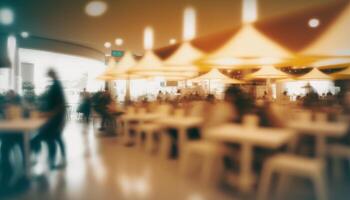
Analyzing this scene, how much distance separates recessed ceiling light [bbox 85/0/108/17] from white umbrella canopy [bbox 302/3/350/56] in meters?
4.88

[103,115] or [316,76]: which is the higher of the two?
[316,76]

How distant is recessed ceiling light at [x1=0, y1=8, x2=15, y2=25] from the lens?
7.19 m

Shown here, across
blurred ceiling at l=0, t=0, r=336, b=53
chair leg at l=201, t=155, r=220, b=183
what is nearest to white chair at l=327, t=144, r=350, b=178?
chair leg at l=201, t=155, r=220, b=183

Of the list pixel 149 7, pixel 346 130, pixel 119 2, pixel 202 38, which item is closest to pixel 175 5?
pixel 149 7

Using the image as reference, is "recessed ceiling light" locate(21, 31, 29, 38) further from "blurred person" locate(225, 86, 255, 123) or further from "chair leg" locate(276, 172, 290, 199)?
"chair leg" locate(276, 172, 290, 199)

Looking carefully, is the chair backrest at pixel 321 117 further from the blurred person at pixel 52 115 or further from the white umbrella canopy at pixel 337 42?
the blurred person at pixel 52 115

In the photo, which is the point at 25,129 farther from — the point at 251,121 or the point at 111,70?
the point at 111,70

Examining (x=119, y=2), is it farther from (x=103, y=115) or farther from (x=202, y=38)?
(x=202, y=38)

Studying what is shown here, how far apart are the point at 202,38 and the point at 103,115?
4711 mm

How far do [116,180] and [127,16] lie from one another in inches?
209

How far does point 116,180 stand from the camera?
393 centimetres

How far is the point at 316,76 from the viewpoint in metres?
9.90

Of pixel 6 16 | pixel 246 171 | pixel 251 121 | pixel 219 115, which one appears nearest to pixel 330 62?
pixel 251 121

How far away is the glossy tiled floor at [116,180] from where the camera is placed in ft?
11.1
